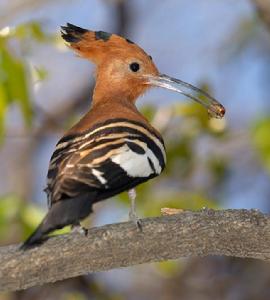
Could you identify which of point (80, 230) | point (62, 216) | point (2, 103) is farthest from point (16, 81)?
point (62, 216)

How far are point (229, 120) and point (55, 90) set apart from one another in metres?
1.18

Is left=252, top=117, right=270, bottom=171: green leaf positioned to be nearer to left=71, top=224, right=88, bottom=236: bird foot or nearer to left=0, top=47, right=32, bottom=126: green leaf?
left=0, top=47, right=32, bottom=126: green leaf

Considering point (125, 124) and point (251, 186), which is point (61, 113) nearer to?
point (251, 186)

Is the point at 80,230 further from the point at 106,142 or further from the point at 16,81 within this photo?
the point at 16,81

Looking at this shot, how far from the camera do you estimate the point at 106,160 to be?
257 cm

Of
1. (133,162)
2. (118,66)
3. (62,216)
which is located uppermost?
(118,66)

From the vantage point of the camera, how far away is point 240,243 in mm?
2719

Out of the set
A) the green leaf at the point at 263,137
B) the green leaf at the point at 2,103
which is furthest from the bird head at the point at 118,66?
the green leaf at the point at 263,137

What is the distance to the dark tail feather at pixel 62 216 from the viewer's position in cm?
238

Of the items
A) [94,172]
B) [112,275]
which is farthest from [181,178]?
[94,172]

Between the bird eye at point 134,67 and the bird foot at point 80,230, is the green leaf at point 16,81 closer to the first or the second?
the bird eye at point 134,67

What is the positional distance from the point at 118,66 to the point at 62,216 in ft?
3.18

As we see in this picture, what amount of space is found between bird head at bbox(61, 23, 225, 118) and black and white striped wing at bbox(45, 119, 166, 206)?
47cm

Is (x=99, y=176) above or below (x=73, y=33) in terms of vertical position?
below
